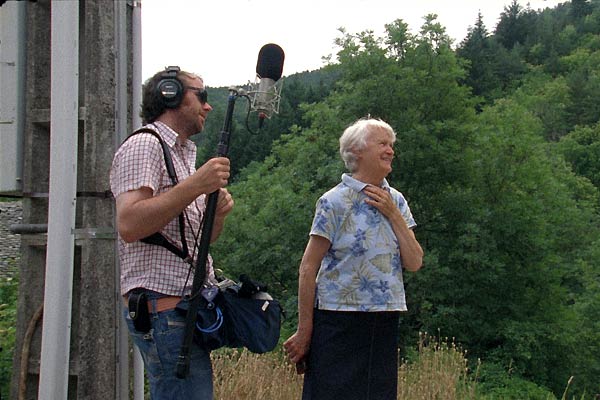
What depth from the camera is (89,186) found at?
105 inches

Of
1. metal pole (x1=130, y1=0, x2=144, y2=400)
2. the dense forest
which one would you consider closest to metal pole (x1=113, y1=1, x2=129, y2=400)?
metal pole (x1=130, y1=0, x2=144, y2=400)

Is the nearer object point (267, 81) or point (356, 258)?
point (267, 81)

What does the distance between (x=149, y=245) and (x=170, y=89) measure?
20.2 inches

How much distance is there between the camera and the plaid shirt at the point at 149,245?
2.25m

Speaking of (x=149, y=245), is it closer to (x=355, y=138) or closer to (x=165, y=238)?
(x=165, y=238)

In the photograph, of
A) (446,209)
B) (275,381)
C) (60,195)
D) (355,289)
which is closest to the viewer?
(60,195)

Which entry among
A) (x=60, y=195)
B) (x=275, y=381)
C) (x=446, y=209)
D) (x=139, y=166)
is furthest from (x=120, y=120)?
(x=446, y=209)

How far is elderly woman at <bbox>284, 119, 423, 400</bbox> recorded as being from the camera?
311 centimetres

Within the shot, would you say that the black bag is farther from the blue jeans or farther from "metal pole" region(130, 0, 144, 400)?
"metal pole" region(130, 0, 144, 400)

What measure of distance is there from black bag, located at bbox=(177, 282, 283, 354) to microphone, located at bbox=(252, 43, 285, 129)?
59cm

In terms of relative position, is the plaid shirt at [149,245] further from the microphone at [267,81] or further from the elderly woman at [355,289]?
the elderly woman at [355,289]

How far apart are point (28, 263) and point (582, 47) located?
92.3 meters

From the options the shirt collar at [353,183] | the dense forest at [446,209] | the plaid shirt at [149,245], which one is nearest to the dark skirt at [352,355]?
the shirt collar at [353,183]

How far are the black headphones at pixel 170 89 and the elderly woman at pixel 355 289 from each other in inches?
37.5
